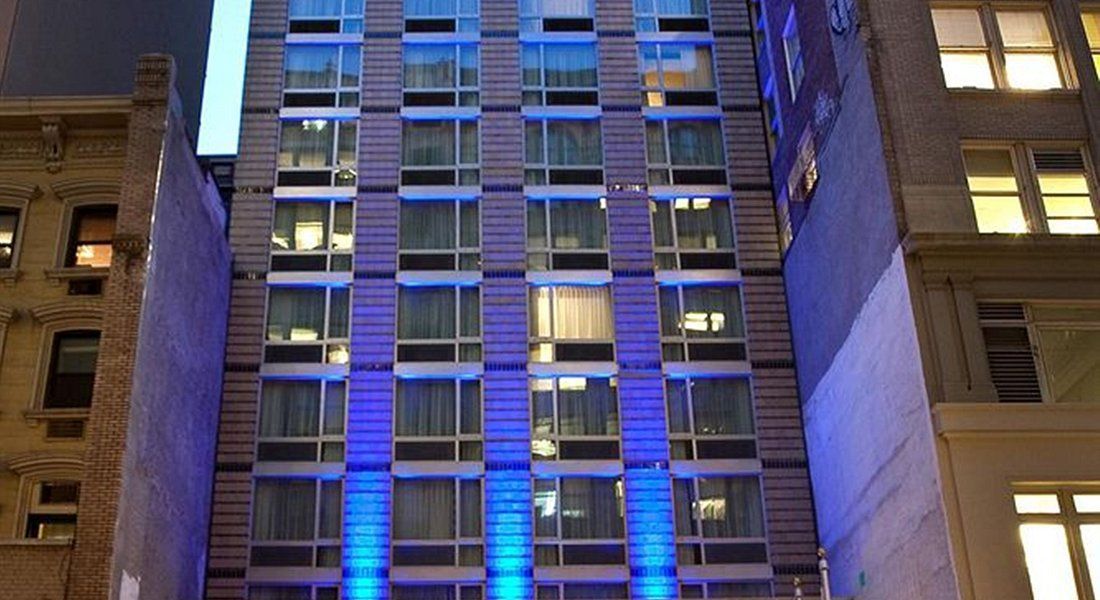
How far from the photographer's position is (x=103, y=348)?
2456 centimetres

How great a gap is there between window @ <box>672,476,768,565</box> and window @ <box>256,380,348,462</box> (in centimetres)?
888

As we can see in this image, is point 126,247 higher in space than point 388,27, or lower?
lower

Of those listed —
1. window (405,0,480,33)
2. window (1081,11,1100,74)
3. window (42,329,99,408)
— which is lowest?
window (42,329,99,408)

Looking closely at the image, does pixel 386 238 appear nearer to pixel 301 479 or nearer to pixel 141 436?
pixel 301 479

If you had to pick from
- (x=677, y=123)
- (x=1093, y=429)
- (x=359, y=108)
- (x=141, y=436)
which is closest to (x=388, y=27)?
(x=359, y=108)

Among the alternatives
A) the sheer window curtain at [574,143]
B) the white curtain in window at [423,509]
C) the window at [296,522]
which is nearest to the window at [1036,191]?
the sheer window curtain at [574,143]

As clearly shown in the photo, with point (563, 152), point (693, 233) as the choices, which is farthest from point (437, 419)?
point (693, 233)

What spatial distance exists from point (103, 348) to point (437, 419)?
9453 mm

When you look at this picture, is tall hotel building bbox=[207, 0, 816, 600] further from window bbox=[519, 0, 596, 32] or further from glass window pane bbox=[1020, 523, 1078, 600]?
glass window pane bbox=[1020, 523, 1078, 600]

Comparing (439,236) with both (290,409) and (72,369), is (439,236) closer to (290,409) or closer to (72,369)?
(290,409)

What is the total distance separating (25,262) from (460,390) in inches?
432

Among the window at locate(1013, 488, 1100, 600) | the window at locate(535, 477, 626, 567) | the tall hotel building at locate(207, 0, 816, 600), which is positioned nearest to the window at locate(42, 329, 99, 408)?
the tall hotel building at locate(207, 0, 816, 600)

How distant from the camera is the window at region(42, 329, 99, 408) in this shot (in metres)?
26.1

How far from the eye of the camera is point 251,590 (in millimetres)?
29406
